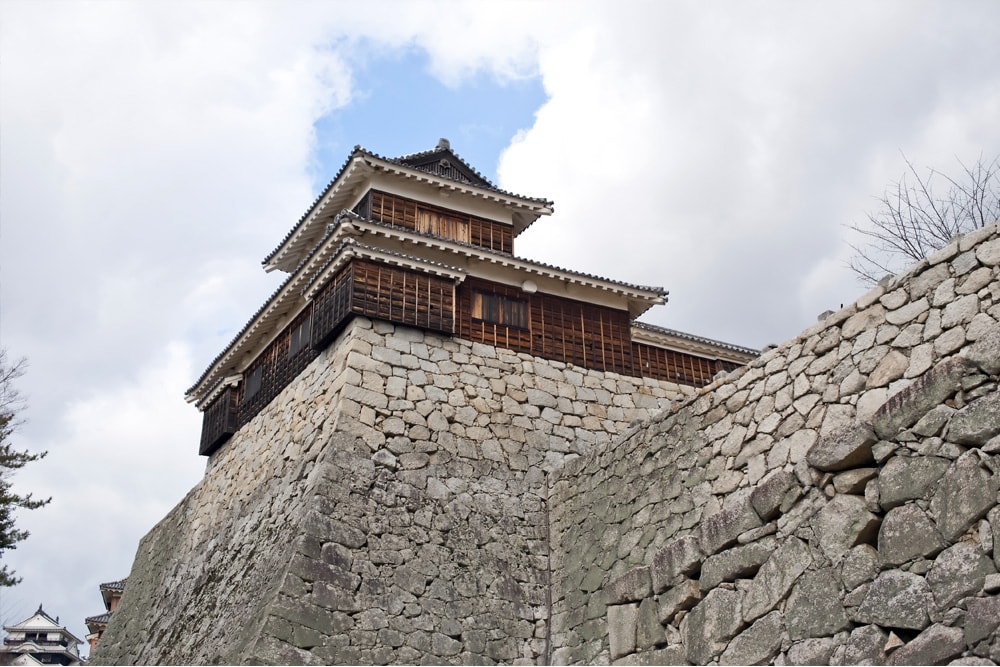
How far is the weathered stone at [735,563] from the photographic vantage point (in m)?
4.79

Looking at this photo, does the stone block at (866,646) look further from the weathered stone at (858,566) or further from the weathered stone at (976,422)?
the weathered stone at (976,422)

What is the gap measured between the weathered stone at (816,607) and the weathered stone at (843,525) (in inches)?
4.8

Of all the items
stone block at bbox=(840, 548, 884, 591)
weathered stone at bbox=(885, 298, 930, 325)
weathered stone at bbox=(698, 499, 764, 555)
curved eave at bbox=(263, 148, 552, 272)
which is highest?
curved eave at bbox=(263, 148, 552, 272)

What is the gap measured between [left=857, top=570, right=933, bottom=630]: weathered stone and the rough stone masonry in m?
0.01

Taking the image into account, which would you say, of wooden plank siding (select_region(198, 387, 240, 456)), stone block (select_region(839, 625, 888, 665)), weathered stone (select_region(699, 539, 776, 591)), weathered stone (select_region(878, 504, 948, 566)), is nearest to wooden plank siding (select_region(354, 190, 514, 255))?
wooden plank siding (select_region(198, 387, 240, 456))

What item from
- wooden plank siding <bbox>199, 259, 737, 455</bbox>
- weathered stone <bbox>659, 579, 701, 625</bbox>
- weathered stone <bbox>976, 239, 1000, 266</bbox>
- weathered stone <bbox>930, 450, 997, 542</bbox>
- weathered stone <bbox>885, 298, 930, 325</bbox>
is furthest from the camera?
wooden plank siding <bbox>199, 259, 737, 455</bbox>

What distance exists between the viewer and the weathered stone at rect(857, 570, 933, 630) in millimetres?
3990

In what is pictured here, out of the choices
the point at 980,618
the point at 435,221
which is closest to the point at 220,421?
the point at 435,221

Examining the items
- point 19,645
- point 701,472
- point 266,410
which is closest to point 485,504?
point 701,472

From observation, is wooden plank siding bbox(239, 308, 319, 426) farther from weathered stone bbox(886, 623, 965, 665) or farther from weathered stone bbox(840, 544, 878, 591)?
weathered stone bbox(886, 623, 965, 665)

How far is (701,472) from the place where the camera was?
9.94 meters

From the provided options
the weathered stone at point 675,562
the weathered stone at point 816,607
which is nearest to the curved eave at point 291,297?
the weathered stone at point 675,562

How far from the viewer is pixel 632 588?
5547 mm

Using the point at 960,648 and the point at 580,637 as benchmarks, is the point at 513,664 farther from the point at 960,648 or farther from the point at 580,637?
the point at 960,648
